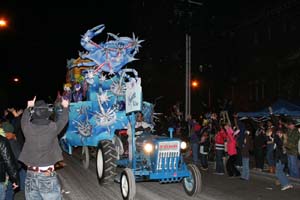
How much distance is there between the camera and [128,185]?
8250 mm

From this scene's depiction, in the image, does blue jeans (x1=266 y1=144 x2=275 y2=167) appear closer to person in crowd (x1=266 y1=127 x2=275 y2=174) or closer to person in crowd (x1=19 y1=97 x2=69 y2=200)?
person in crowd (x1=266 y1=127 x2=275 y2=174)

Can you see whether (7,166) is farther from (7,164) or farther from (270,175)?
(270,175)

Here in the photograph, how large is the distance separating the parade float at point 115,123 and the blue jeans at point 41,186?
3794 millimetres

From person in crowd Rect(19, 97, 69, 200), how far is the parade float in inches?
151

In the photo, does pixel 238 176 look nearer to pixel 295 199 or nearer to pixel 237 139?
pixel 237 139

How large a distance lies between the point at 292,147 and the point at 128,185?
540 centimetres

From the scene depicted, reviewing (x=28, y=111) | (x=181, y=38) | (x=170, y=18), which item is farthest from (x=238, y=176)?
(x=170, y=18)

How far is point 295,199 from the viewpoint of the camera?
8.67 metres

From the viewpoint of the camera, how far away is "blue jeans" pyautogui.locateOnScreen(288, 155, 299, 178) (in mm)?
11227

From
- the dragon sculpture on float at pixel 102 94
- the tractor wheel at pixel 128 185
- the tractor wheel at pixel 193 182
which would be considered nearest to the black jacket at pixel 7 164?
the tractor wheel at pixel 128 185

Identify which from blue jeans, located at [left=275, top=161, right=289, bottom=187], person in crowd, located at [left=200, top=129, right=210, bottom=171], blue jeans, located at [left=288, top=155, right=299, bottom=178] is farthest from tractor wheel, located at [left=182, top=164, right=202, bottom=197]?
person in crowd, located at [left=200, top=129, right=210, bottom=171]

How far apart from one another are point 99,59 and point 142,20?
3293cm

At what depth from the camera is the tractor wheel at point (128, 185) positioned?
26.8ft

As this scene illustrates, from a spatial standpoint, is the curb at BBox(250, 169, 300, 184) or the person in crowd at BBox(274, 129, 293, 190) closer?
the person in crowd at BBox(274, 129, 293, 190)
